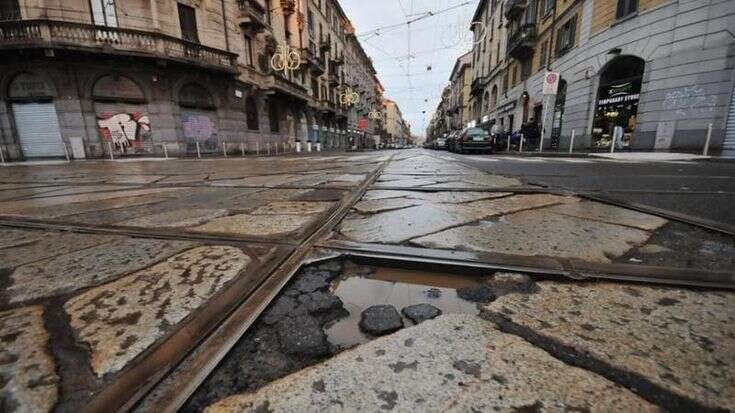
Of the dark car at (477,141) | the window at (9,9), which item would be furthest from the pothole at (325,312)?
the window at (9,9)

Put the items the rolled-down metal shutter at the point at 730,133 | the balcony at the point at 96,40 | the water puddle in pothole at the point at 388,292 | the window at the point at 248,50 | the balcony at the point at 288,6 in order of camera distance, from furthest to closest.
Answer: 1. the balcony at the point at 288,6
2. the window at the point at 248,50
3. the balcony at the point at 96,40
4. the rolled-down metal shutter at the point at 730,133
5. the water puddle in pothole at the point at 388,292

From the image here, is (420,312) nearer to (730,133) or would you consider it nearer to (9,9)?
(730,133)

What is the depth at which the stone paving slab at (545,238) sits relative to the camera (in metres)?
1.31

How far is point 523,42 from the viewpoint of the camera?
727 inches

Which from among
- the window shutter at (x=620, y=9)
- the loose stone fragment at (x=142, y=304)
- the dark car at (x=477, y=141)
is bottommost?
the loose stone fragment at (x=142, y=304)

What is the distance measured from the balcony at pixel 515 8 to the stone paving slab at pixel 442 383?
2449 cm

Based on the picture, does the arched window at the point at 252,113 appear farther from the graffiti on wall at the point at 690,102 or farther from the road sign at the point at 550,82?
the graffiti on wall at the point at 690,102

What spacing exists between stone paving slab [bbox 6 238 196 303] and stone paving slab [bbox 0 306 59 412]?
168 millimetres

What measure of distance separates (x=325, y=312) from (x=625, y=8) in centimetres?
1505

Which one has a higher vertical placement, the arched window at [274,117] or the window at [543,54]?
the window at [543,54]

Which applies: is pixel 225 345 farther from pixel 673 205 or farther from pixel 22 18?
pixel 22 18

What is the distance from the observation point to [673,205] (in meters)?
2.23

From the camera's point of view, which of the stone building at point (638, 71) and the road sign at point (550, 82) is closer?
the stone building at point (638, 71)

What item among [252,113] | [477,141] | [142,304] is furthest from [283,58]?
[142,304]
